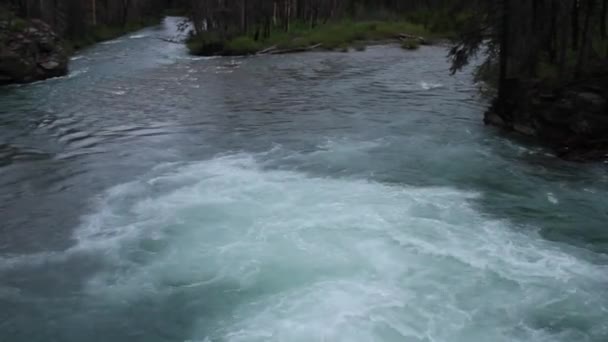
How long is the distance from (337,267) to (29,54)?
21.6 m

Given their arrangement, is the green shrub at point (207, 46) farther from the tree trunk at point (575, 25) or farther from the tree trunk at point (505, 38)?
the tree trunk at point (505, 38)

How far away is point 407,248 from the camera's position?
9.66m

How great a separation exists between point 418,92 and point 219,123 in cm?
806

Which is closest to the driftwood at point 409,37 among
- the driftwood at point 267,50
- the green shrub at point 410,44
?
the green shrub at point 410,44

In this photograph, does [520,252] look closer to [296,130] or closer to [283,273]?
[283,273]

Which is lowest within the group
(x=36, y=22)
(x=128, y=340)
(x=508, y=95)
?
(x=128, y=340)

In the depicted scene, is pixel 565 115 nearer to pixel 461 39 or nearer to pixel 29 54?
pixel 461 39

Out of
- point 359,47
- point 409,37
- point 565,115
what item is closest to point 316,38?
point 359,47

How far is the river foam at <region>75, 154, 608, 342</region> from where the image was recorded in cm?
761

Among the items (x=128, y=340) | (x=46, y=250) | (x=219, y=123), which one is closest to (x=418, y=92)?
(x=219, y=123)

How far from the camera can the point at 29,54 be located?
26266mm

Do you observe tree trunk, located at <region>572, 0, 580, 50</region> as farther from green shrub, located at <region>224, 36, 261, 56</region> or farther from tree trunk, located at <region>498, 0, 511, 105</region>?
green shrub, located at <region>224, 36, 261, 56</region>

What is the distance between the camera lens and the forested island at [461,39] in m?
15.5

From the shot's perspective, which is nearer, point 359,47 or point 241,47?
point 241,47
